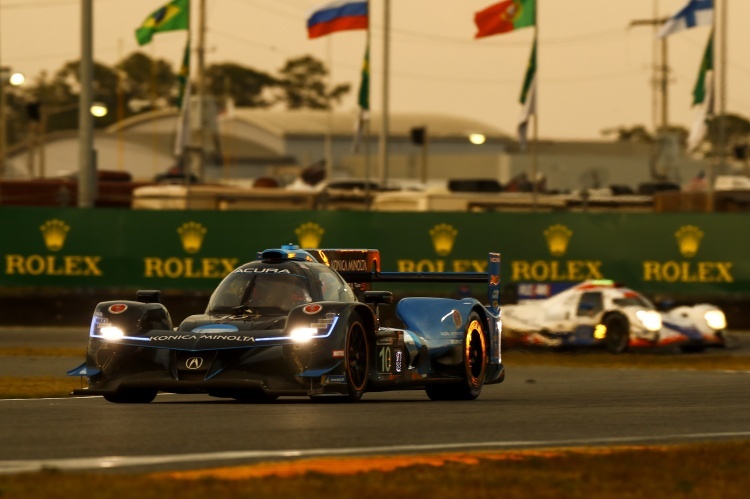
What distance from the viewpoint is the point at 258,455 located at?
30.9 ft

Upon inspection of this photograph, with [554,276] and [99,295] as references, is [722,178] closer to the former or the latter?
[554,276]

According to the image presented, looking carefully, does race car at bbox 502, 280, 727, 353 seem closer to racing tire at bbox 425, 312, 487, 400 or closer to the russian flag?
racing tire at bbox 425, 312, 487, 400

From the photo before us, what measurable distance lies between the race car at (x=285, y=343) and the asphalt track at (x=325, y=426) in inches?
8.8

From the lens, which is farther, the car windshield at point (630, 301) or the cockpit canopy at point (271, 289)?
the car windshield at point (630, 301)

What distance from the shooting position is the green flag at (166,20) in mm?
37875

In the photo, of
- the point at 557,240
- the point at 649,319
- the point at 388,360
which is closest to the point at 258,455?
the point at 388,360

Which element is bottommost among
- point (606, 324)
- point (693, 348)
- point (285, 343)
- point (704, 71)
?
point (693, 348)

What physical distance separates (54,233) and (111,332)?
18616mm

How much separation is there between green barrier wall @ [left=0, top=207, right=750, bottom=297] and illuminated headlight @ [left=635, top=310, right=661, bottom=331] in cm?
527

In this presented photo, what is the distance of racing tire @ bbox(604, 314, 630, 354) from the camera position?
26312 mm

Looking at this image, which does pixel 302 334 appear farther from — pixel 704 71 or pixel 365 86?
pixel 704 71

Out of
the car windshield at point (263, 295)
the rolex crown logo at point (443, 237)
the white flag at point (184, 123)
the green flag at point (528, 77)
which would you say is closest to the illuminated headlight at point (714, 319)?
the rolex crown logo at point (443, 237)

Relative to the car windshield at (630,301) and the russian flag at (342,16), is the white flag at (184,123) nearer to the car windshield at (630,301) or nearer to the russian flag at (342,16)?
the russian flag at (342,16)

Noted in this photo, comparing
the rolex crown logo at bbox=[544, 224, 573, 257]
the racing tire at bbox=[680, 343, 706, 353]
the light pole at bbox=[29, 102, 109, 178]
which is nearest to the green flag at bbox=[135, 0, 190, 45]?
the light pole at bbox=[29, 102, 109, 178]
